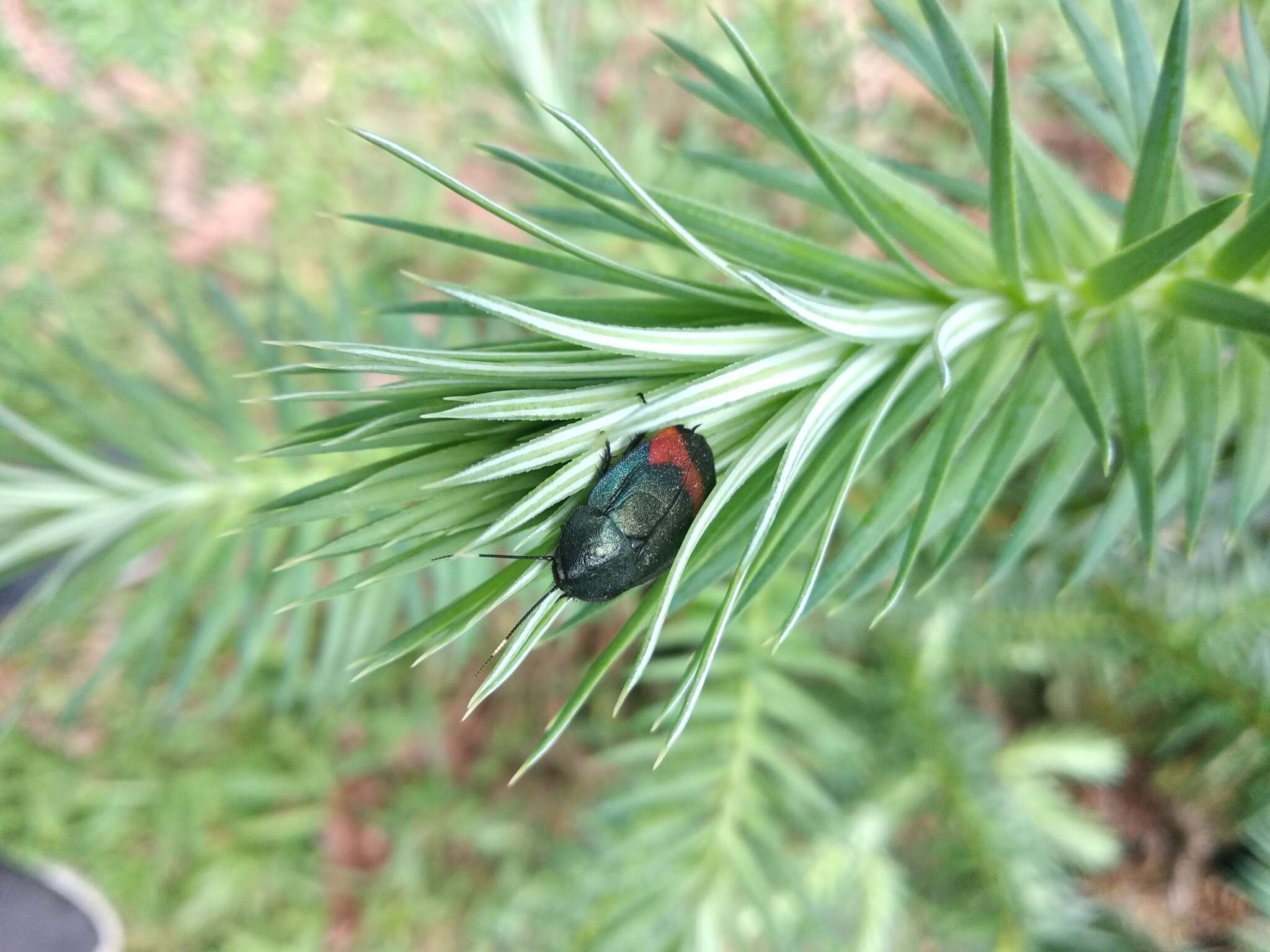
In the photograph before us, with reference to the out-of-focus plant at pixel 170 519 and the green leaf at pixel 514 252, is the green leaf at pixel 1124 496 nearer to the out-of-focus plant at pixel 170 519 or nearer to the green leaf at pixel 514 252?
the green leaf at pixel 514 252

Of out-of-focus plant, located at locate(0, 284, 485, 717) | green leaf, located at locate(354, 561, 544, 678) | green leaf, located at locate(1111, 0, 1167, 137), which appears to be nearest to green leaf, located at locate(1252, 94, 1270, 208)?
green leaf, located at locate(1111, 0, 1167, 137)

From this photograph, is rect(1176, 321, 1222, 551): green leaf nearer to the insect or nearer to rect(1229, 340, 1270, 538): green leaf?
rect(1229, 340, 1270, 538): green leaf

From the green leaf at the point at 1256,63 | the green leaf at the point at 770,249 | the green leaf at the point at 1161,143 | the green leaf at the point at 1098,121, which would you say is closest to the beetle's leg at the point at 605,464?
the green leaf at the point at 770,249

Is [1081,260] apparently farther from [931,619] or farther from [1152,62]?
[931,619]

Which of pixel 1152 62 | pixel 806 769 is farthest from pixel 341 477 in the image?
pixel 806 769

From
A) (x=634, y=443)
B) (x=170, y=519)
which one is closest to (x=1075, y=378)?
(x=634, y=443)

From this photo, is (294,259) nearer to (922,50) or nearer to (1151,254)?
(922,50)
